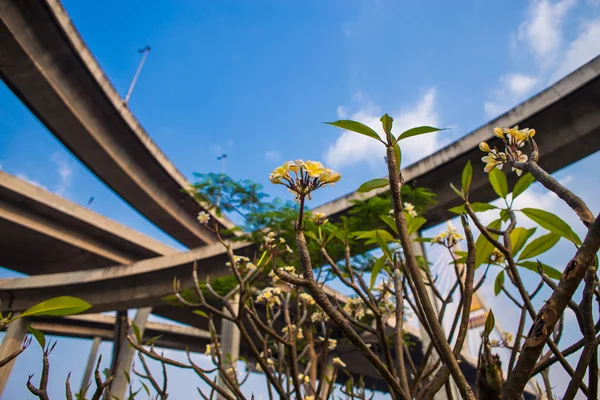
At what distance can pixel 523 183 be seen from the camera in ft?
2.84

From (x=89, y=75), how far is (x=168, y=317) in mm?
9778

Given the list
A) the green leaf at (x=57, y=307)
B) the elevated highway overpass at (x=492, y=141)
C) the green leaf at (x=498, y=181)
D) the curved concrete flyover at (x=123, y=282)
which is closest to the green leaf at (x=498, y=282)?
the green leaf at (x=498, y=181)

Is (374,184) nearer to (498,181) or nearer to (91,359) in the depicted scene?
(498,181)

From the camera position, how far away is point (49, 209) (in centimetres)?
1042

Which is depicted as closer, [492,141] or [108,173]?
[492,141]

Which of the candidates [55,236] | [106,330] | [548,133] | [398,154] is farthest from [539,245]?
[106,330]

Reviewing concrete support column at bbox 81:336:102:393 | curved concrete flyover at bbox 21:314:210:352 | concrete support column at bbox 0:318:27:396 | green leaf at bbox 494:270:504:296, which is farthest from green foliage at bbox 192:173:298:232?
concrete support column at bbox 81:336:102:393

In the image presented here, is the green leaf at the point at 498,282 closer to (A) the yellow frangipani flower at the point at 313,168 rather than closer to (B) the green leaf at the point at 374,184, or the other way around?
(B) the green leaf at the point at 374,184

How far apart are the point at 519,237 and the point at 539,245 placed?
2.0 inches

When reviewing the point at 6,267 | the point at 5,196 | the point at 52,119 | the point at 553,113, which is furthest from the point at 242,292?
the point at 6,267

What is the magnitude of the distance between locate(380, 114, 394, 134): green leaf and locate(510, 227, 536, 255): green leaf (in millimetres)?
568

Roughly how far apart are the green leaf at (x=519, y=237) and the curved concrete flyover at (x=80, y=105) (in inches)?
263

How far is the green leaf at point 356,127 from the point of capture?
2.03 ft

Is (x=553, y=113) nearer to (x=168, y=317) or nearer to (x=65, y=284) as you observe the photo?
(x=65, y=284)
